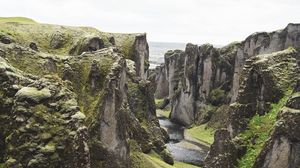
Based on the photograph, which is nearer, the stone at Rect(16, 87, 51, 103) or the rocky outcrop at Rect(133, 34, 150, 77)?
the stone at Rect(16, 87, 51, 103)

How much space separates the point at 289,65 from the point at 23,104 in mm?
48636

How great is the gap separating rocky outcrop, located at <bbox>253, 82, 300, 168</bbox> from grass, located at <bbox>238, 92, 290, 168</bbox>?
8.61 feet

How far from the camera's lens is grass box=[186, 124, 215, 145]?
161 meters

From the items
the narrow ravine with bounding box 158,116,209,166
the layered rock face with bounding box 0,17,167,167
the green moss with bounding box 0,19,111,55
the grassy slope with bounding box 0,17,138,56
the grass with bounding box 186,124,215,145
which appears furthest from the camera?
→ the grass with bounding box 186,124,215,145

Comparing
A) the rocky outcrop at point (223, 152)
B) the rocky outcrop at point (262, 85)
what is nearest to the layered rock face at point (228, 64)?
the rocky outcrop at point (262, 85)

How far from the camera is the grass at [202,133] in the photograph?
161 meters

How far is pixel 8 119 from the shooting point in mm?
43438

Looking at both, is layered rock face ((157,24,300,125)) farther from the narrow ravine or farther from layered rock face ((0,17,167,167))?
layered rock face ((0,17,167,167))

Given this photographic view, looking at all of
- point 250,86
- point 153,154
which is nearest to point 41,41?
point 153,154

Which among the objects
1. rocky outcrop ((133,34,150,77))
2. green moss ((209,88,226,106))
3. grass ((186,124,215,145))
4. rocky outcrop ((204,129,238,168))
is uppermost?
rocky outcrop ((133,34,150,77))

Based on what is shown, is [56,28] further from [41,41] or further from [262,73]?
[262,73]

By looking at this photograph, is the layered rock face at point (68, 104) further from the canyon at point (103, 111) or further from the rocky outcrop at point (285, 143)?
the rocky outcrop at point (285, 143)

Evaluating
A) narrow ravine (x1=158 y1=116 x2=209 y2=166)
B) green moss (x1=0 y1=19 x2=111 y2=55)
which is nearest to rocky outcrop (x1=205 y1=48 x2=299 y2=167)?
narrow ravine (x1=158 y1=116 x2=209 y2=166)

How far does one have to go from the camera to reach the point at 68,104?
43.2 meters
